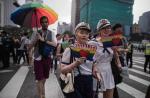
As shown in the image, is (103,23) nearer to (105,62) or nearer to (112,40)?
(112,40)

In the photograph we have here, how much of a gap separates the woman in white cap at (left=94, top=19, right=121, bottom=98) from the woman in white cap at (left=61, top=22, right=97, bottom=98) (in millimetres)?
1019

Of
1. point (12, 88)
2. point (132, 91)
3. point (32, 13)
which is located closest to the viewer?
point (32, 13)

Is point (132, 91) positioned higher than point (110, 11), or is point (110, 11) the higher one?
point (110, 11)

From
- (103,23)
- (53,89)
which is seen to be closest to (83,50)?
(103,23)

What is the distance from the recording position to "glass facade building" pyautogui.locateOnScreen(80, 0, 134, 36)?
412ft

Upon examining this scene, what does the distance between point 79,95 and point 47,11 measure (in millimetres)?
3076

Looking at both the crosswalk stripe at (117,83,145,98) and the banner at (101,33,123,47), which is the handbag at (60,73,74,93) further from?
the crosswalk stripe at (117,83,145,98)

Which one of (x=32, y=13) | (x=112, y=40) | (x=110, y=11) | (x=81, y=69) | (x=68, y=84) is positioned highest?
(x=110, y=11)

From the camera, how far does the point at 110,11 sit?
128 metres

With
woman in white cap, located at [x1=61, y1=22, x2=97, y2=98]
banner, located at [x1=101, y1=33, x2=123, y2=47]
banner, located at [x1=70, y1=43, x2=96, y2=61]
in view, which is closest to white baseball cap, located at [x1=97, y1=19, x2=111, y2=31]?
banner, located at [x1=101, y1=33, x2=123, y2=47]

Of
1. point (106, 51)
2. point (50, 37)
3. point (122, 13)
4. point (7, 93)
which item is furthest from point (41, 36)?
point (122, 13)

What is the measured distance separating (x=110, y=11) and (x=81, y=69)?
126 m

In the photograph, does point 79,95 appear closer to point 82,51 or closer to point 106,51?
point 82,51

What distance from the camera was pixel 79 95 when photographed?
386 cm
